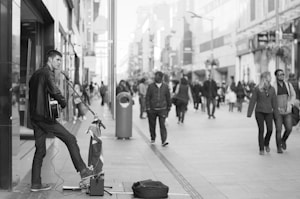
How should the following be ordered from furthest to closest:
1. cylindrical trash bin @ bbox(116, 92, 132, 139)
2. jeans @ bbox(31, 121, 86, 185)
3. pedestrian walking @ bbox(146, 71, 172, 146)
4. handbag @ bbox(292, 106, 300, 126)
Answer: cylindrical trash bin @ bbox(116, 92, 132, 139), handbag @ bbox(292, 106, 300, 126), pedestrian walking @ bbox(146, 71, 172, 146), jeans @ bbox(31, 121, 86, 185)

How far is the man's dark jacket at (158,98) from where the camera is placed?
14.0 metres

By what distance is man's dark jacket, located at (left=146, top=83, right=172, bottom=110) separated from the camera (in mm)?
13953

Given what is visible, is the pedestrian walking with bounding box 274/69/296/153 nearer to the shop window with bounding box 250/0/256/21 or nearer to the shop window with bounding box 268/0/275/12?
the shop window with bounding box 268/0/275/12

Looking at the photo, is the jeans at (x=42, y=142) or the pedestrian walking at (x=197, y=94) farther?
the pedestrian walking at (x=197, y=94)

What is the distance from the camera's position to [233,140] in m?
15.2

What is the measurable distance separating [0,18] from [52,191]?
2.30 m

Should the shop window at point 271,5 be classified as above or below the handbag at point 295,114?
above

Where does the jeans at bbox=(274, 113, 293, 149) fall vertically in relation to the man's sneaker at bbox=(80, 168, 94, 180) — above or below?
above

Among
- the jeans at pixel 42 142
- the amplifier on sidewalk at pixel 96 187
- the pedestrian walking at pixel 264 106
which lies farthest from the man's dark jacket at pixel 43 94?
the pedestrian walking at pixel 264 106

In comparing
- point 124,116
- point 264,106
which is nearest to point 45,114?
point 264,106

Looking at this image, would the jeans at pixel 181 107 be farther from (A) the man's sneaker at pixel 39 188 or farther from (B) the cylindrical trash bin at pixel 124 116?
(A) the man's sneaker at pixel 39 188

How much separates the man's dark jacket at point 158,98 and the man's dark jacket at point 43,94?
646 cm

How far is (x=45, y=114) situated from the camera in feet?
24.8

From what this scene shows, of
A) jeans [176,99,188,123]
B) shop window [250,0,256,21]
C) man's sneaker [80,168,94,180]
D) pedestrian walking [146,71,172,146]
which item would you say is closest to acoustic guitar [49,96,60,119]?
man's sneaker [80,168,94,180]
